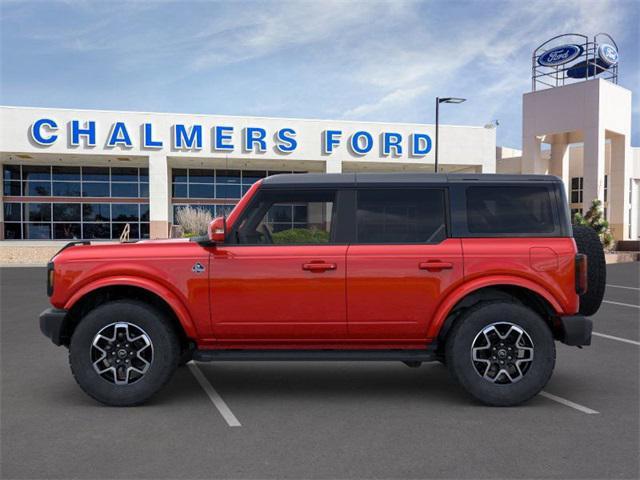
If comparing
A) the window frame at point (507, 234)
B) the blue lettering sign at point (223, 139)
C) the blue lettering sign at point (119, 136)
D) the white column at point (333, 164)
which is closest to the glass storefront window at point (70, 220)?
the blue lettering sign at point (119, 136)

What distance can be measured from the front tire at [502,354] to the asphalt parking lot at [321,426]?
0.18 meters

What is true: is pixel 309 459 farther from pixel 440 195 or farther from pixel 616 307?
pixel 616 307

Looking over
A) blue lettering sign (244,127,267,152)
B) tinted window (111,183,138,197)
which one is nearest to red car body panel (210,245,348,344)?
blue lettering sign (244,127,267,152)

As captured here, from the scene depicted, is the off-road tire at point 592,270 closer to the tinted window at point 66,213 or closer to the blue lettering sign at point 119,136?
the blue lettering sign at point 119,136

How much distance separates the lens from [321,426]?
4.46 meters

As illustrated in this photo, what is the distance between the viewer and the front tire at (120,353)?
490cm

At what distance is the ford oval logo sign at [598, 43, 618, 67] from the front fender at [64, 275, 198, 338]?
34464 millimetres

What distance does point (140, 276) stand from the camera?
16.4 feet

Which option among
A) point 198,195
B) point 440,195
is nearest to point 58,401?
point 440,195

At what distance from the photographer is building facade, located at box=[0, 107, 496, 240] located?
30516 mm

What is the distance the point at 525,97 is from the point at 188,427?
3451 cm

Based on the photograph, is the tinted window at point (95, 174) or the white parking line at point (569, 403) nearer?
the white parking line at point (569, 403)

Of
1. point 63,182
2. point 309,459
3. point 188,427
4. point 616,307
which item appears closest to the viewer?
point 309,459

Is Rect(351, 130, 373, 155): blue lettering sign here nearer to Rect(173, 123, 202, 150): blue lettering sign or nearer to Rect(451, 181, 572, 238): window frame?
Rect(173, 123, 202, 150): blue lettering sign
